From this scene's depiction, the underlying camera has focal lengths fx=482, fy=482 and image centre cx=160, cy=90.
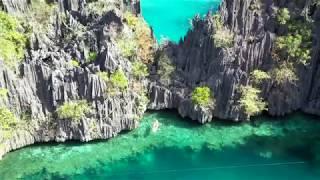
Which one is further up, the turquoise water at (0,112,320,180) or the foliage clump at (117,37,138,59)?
the foliage clump at (117,37,138,59)

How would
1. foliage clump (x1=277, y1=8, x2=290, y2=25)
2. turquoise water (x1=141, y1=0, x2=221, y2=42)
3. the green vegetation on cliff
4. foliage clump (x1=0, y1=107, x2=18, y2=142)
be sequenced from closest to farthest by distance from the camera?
foliage clump (x1=0, y1=107, x2=18, y2=142)
the green vegetation on cliff
foliage clump (x1=277, y1=8, x2=290, y2=25)
turquoise water (x1=141, y1=0, x2=221, y2=42)

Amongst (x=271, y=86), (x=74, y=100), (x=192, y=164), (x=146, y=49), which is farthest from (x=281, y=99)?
(x=74, y=100)

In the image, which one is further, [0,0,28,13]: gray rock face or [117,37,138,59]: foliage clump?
[0,0,28,13]: gray rock face

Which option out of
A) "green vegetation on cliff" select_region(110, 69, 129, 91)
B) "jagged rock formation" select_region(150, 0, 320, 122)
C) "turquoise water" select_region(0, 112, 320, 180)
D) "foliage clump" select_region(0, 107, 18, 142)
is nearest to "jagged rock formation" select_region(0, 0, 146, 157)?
"green vegetation on cliff" select_region(110, 69, 129, 91)

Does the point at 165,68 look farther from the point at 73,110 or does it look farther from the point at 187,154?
the point at 73,110

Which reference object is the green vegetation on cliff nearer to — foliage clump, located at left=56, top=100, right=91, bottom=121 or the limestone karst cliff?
the limestone karst cliff

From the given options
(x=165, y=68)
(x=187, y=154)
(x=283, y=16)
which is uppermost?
(x=283, y=16)

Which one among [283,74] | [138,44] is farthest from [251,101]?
[138,44]

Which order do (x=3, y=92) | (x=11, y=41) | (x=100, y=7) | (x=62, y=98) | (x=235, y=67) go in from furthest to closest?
(x=100, y=7) → (x=11, y=41) → (x=235, y=67) → (x=62, y=98) → (x=3, y=92)
